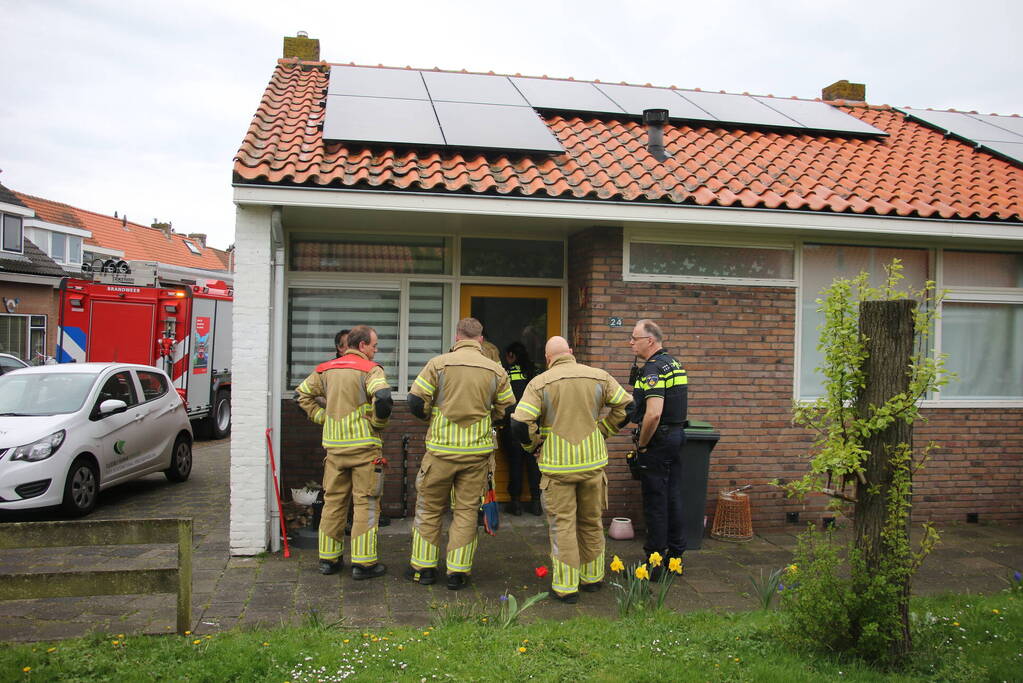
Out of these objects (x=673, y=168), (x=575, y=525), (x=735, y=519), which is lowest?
(x=735, y=519)

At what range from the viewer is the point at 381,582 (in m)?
6.15

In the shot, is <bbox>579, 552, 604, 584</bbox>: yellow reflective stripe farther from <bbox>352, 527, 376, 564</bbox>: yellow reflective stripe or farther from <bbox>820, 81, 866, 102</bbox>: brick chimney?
<bbox>820, 81, 866, 102</bbox>: brick chimney

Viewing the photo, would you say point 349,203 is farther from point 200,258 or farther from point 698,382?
point 200,258

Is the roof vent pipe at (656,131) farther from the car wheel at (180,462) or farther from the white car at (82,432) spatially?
the car wheel at (180,462)

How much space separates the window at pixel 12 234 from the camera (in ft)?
89.2

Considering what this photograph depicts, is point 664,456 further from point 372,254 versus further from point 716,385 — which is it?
point 372,254

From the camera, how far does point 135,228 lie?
41.9 meters

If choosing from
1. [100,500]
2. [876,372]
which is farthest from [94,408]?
[876,372]

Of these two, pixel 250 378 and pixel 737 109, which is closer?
pixel 250 378

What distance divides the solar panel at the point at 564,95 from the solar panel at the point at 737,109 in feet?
4.48

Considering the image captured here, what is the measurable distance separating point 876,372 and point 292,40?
9.35 m

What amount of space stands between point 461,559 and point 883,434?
3.12 metres

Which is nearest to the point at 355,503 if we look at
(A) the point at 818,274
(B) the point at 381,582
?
(B) the point at 381,582

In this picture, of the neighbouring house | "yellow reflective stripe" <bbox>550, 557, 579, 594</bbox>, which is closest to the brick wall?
the neighbouring house
